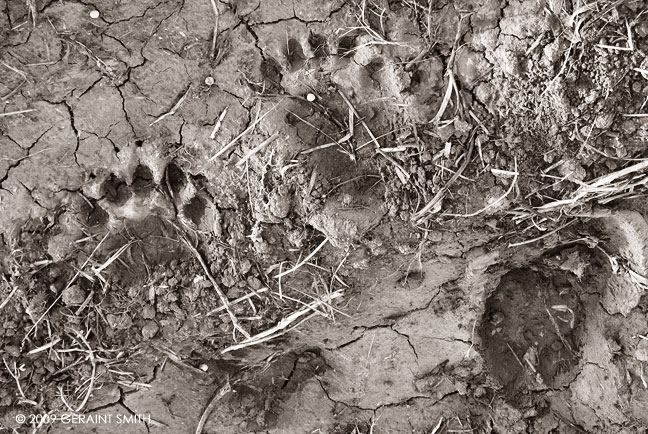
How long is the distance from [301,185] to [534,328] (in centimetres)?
132

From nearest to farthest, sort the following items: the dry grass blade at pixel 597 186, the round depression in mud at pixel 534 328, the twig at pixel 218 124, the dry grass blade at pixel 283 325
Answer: the dry grass blade at pixel 597 186, the twig at pixel 218 124, the dry grass blade at pixel 283 325, the round depression in mud at pixel 534 328

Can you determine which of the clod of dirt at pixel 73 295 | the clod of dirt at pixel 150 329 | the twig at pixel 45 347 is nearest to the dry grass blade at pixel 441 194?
the clod of dirt at pixel 150 329

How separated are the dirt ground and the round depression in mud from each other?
0.02 metres

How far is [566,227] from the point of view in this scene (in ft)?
8.55

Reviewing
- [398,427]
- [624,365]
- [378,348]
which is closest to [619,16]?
[624,365]

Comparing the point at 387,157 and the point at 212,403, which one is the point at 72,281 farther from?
the point at 387,157

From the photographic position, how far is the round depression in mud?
9.39 feet

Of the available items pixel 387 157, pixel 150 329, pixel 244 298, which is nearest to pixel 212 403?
pixel 150 329

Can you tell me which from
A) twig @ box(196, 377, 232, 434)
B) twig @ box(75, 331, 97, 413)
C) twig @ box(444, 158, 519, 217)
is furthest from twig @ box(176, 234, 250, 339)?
twig @ box(444, 158, 519, 217)

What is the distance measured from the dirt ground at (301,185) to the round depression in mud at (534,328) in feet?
0.07

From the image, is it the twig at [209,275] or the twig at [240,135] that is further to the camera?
the twig at [209,275]

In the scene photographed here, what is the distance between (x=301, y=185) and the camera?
2.45 meters

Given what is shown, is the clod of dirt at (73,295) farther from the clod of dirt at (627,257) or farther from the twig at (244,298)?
the clod of dirt at (627,257)

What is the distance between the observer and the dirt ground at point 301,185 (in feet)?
7.93
